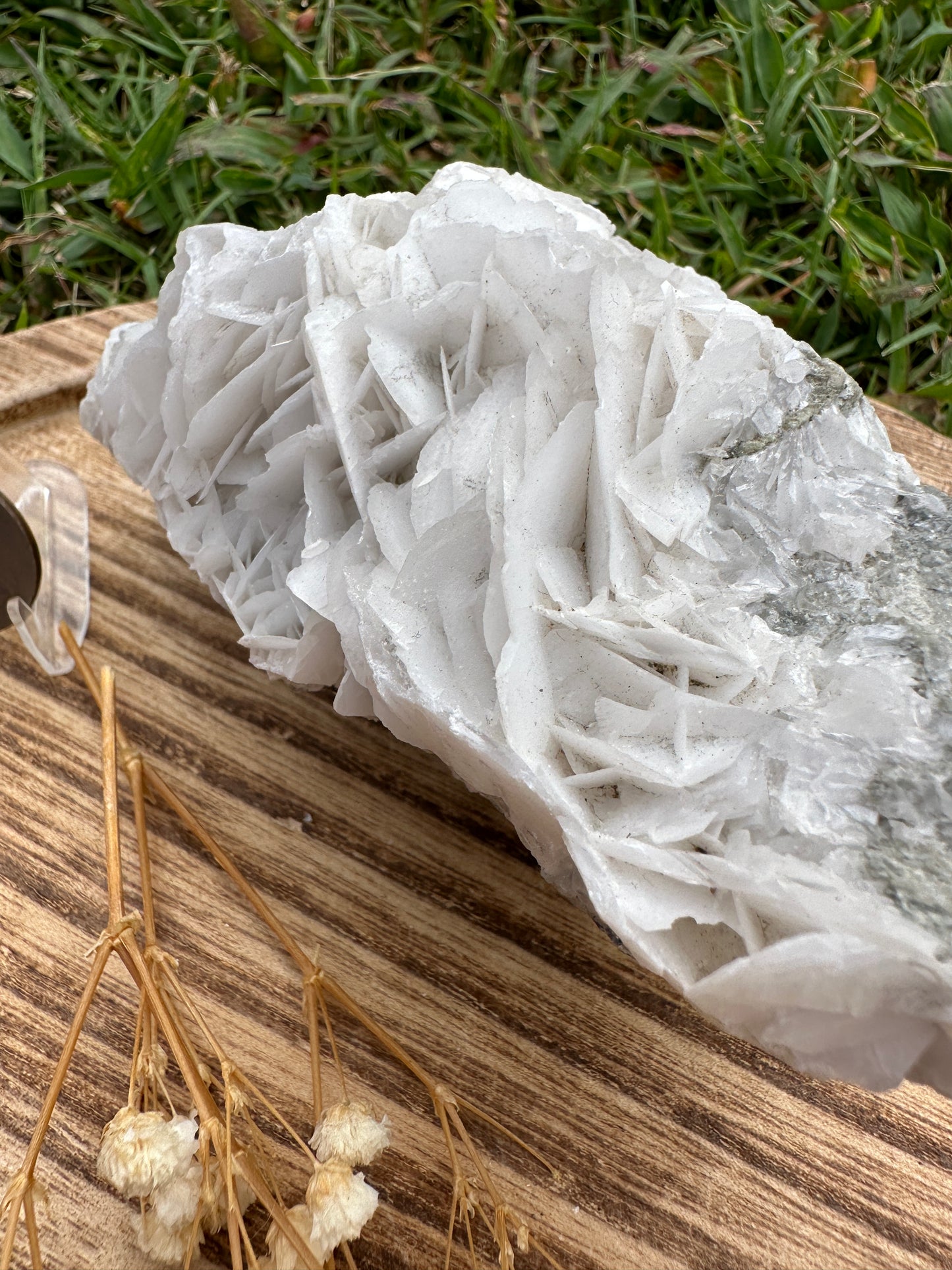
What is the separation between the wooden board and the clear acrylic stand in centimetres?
3

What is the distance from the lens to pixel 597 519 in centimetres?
60

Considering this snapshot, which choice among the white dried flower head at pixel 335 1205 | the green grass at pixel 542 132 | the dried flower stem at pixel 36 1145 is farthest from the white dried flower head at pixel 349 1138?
the green grass at pixel 542 132

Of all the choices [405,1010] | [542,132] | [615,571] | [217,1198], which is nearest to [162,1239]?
[217,1198]

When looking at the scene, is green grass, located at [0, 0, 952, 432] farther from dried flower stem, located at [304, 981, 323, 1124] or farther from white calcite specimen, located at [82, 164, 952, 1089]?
dried flower stem, located at [304, 981, 323, 1124]

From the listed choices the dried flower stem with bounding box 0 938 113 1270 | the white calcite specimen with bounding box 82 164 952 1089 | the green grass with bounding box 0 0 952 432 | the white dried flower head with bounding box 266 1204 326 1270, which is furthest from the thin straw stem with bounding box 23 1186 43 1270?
the green grass with bounding box 0 0 952 432

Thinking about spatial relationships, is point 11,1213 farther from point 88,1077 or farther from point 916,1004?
point 916,1004

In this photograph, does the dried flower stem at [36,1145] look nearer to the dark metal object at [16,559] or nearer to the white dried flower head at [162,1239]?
the white dried flower head at [162,1239]

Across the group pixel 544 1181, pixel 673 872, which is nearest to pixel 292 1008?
pixel 544 1181

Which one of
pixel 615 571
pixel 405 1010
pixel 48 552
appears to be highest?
pixel 615 571

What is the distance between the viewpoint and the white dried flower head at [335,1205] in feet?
1.70

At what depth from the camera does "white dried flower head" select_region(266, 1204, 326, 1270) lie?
0.53 meters

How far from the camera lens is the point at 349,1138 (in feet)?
1.78

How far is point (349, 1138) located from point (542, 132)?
1020 millimetres

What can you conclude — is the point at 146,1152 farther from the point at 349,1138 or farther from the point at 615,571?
the point at 615,571
